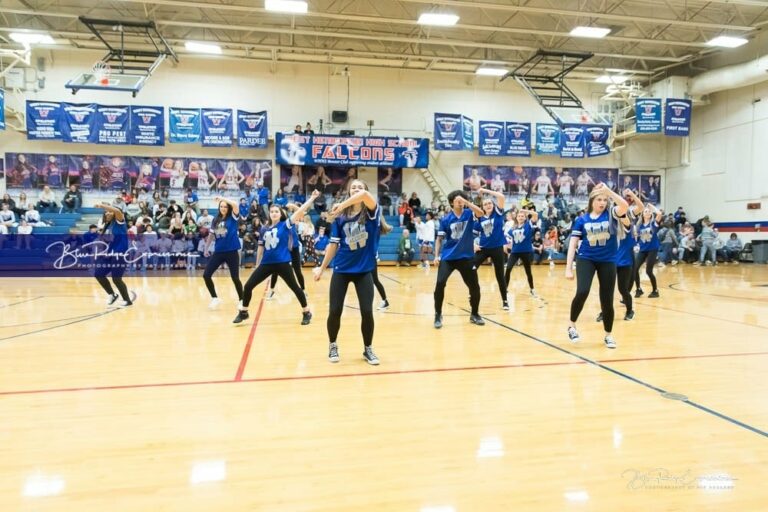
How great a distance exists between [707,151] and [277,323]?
24.0 metres

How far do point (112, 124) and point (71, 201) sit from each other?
3.67m

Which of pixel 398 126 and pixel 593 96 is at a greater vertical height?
pixel 593 96

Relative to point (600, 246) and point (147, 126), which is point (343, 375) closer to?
point (600, 246)

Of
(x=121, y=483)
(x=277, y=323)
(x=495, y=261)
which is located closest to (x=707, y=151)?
(x=495, y=261)

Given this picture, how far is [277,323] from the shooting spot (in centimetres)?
748

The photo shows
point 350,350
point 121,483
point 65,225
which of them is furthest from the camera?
point 65,225

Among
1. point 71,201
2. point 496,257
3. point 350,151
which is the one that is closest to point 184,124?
point 71,201

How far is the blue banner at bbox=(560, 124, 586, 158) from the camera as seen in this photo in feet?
73.6

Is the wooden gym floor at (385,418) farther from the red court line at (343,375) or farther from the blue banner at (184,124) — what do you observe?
the blue banner at (184,124)

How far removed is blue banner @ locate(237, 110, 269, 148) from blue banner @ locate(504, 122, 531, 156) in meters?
10.8

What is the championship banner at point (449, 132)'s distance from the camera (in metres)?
21.5

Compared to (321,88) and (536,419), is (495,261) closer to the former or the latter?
(536,419)

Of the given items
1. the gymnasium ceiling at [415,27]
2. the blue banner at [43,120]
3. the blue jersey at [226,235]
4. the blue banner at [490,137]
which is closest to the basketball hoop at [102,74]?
the gymnasium ceiling at [415,27]

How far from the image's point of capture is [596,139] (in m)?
22.3
